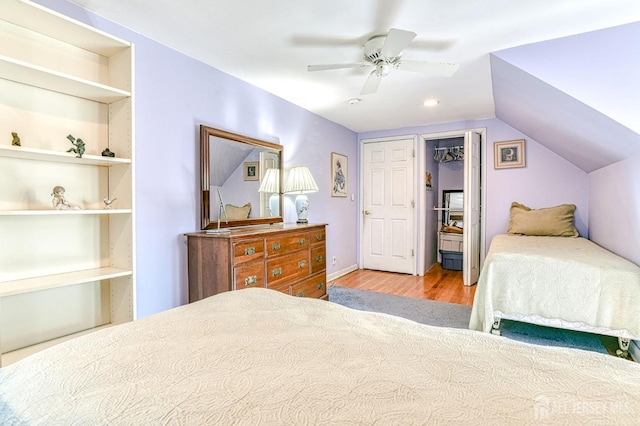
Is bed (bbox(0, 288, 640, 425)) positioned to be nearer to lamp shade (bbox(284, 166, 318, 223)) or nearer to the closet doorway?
lamp shade (bbox(284, 166, 318, 223))

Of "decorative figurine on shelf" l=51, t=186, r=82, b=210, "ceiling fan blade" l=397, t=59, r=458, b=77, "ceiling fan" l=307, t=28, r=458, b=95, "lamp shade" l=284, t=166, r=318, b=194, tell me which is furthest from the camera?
"lamp shade" l=284, t=166, r=318, b=194

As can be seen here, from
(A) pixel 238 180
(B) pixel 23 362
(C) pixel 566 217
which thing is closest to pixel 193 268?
(A) pixel 238 180

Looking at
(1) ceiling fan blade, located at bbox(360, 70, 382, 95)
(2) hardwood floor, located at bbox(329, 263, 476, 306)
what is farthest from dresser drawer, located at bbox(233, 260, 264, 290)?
(2) hardwood floor, located at bbox(329, 263, 476, 306)

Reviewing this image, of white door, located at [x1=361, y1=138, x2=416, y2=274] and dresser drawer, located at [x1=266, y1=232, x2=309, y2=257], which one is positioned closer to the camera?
dresser drawer, located at [x1=266, y1=232, x2=309, y2=257]

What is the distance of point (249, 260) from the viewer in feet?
8.06

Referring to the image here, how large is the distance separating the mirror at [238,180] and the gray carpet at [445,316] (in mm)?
1324

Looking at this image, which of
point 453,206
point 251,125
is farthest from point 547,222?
point 251,125

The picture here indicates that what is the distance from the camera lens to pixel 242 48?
243 centimetres

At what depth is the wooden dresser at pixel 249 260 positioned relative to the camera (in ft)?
7.64

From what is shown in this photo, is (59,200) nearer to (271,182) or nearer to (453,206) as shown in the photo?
(271,182)

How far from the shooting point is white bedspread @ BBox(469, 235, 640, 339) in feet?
6.98

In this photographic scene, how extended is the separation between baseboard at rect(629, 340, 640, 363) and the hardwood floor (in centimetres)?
134

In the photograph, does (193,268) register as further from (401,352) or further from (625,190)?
(625,190)

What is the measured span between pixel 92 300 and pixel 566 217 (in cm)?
474
